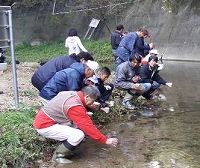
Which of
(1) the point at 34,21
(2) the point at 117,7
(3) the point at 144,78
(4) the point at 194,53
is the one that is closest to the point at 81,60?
(3) the point at 144,78

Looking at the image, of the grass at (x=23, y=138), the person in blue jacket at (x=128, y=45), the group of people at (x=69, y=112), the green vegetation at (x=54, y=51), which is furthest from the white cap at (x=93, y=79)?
the green vegetation at (x=54, y=51)

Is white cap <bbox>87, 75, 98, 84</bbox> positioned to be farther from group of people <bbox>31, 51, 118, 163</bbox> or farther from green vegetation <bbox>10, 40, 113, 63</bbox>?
green vegetation <bbox>10, 40, 113, 63</bbox>

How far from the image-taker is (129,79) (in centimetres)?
753

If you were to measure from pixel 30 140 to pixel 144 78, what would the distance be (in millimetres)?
3742

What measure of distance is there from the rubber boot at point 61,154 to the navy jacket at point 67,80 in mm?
908

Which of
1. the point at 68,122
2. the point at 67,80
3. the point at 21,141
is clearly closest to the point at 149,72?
the point at 67,80

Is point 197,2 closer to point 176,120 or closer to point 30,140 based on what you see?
point 176,120

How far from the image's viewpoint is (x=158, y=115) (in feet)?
24.2

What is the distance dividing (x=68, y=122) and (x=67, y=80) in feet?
2.55

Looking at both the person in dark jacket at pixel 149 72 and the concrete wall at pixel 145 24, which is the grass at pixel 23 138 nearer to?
the person in dark jacket at pixel 149 72

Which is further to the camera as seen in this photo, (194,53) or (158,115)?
(194,53)

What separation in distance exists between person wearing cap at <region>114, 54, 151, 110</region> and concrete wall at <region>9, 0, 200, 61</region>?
9306 mm

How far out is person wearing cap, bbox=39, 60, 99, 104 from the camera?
5.46 metres

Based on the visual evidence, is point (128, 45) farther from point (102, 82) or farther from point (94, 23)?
point (94, 23)
